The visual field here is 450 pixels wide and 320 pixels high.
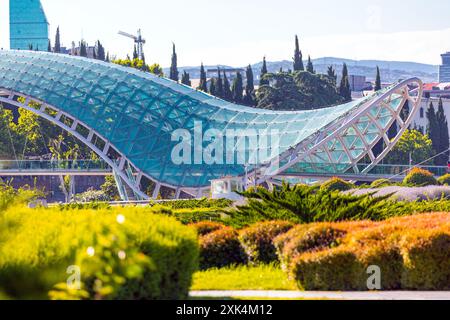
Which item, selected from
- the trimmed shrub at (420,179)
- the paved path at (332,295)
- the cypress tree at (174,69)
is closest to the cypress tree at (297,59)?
the cypress tree at (174,69)

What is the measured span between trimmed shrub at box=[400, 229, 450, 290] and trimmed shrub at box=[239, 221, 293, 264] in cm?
425

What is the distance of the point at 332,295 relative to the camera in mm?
17266

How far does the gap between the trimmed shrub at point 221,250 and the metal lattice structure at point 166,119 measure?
4118 cm

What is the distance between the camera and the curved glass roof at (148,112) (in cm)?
7056

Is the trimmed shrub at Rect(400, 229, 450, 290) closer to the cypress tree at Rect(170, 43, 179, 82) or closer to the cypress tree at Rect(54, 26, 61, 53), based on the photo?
the cypress tree at Rect(170, 43, 179, 82)

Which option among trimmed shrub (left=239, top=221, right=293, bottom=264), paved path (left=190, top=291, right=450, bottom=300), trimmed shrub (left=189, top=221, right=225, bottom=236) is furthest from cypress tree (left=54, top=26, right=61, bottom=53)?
paved path (left=190, top=291, right=450, bottom=300)

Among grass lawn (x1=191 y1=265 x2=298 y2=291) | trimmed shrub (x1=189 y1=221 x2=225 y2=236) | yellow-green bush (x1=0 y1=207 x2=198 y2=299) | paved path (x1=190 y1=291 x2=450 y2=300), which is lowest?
grass lawn (x1=191 y1=265 x2=298 y2=291)

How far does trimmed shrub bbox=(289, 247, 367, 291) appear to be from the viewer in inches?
730

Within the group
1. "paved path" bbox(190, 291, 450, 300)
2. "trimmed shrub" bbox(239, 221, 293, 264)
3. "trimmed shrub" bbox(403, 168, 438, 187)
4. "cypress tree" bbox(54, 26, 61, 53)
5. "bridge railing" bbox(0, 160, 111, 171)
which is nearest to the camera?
"paved path" bbox(190, 291, 450, 300)

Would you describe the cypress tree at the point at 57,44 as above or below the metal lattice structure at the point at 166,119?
above

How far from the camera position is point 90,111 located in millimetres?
75250

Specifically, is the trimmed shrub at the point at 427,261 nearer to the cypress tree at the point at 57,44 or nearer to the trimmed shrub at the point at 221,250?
the trimmed shrub at the point at 221,250
